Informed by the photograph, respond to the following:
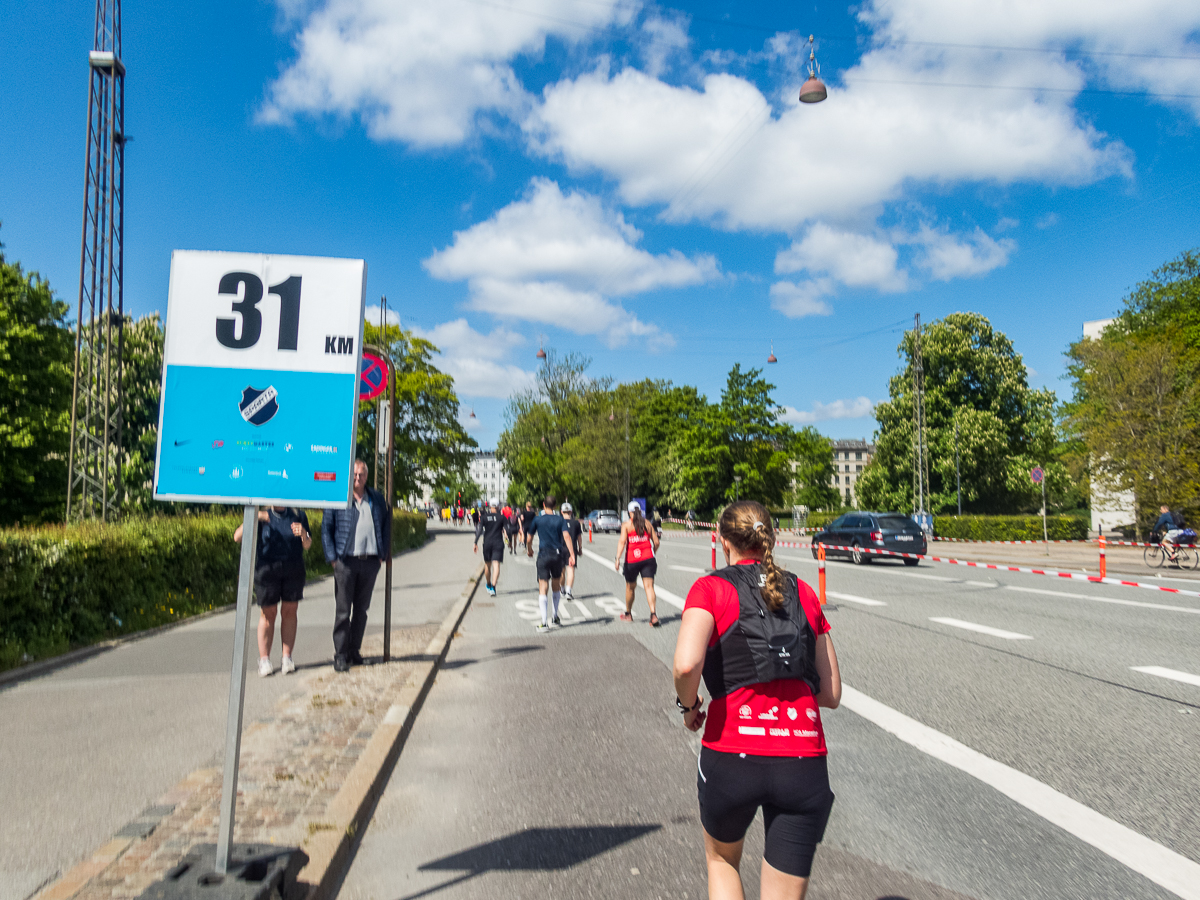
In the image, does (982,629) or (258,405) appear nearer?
(258,405)

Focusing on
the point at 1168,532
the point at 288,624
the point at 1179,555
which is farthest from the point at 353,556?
the point at 1179,555

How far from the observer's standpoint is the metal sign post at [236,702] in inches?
127

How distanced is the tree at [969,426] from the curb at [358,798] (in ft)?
170

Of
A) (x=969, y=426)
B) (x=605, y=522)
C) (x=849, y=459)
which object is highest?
(x=849, y=459)

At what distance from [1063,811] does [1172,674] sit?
4.76 metres

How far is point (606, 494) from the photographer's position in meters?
74.6

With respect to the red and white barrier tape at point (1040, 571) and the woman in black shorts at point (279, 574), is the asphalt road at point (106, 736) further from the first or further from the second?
the red and white barrier tape at point (1040, 571)

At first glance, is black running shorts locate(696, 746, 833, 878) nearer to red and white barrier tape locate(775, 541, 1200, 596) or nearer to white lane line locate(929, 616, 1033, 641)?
white lane line locate(929, 616, 1033, 641)

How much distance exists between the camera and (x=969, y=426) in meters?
53.7

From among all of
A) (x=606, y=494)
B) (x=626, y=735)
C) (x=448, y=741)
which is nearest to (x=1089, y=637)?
(x=626, y=735)

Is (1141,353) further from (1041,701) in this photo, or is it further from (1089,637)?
(1041,701)

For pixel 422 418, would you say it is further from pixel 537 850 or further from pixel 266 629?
pixel 537 850

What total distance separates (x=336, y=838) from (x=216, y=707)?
3.13 m

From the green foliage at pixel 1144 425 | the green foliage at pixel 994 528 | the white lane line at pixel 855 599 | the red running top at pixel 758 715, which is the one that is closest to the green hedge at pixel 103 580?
the red running top at pixel 758 715
